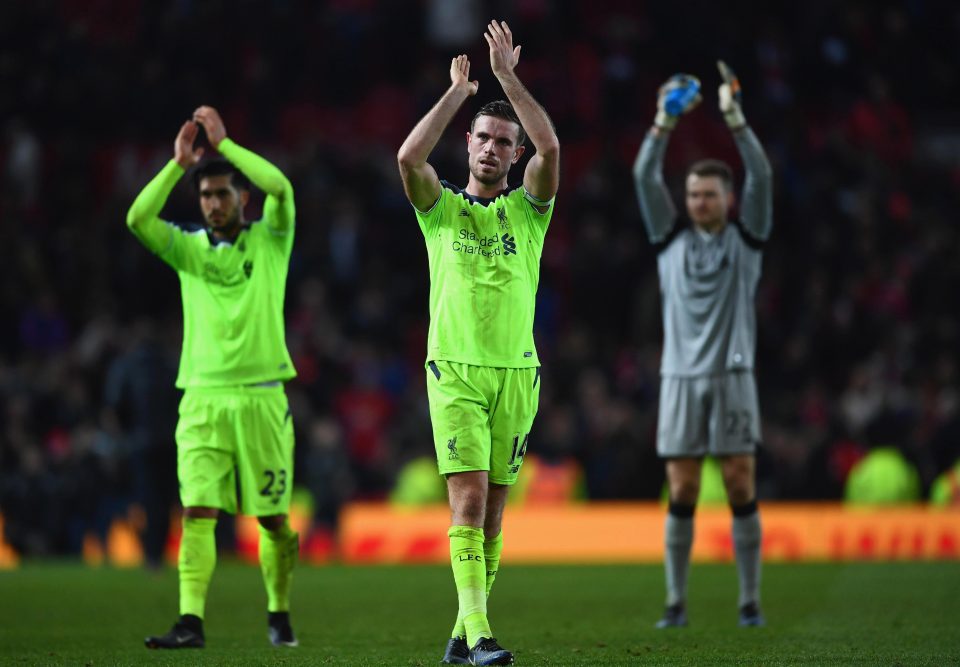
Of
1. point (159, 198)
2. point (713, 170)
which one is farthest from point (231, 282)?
point (713, 170)

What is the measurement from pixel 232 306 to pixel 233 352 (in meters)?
0.26

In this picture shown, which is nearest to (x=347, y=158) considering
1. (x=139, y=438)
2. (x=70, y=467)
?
(x=70, y=467)

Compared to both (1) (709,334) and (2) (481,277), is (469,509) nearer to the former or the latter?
(2) (481,277)

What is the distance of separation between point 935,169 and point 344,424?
9336 mm

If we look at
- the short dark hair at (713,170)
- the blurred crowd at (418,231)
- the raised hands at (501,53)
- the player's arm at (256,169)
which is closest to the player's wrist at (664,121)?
the short dark hair at (713,170)

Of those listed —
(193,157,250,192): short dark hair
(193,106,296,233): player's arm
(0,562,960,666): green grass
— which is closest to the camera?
(0,562,960,666): green grass

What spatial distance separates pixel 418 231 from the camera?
21.4 m

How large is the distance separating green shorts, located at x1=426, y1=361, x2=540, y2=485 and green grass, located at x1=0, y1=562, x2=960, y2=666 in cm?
89

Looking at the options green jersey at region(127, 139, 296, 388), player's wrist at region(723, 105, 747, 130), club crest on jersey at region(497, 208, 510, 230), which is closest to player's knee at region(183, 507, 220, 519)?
green jersey at region(127, 139, 296, 388)

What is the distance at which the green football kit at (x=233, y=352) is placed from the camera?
8.23m

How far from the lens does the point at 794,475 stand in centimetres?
1741

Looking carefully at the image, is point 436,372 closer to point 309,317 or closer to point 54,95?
point 309,317

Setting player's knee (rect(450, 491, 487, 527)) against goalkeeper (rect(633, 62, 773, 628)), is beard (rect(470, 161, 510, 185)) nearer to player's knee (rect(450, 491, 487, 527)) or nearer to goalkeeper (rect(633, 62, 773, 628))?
player's knee (rect(450, 491, 487, 527))

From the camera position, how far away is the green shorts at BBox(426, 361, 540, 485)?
668cm
